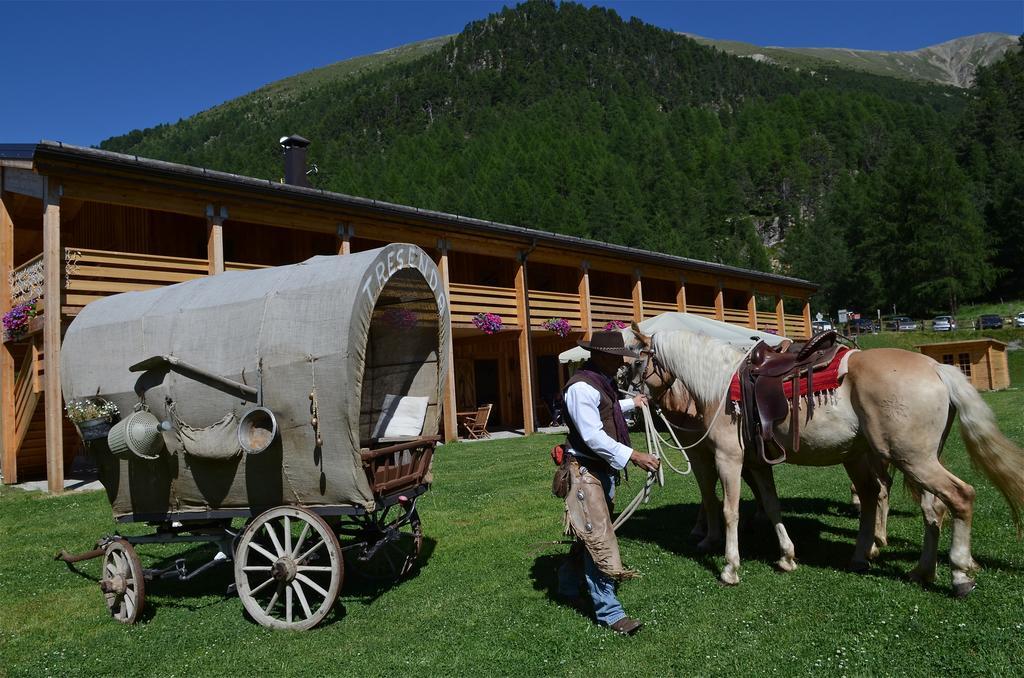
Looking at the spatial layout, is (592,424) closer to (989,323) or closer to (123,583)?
(123,583)

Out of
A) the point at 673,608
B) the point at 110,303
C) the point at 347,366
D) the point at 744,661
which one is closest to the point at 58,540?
the point at 110,303

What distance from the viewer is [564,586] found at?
201 inches

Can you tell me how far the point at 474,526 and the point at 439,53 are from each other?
557ft

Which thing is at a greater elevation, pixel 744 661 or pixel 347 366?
pixel 347 366

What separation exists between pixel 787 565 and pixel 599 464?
6.72 ft

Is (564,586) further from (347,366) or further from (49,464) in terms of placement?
(49,464)

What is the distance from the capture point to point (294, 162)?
64.7 feet

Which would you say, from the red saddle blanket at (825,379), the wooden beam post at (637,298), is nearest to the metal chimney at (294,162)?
the wooden beam post at (637,298)

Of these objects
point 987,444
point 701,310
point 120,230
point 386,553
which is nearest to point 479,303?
point 120,230

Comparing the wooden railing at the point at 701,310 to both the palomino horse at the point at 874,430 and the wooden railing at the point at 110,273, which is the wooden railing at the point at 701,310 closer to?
the wooden railing at the point at 110,273

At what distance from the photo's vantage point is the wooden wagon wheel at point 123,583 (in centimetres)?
525

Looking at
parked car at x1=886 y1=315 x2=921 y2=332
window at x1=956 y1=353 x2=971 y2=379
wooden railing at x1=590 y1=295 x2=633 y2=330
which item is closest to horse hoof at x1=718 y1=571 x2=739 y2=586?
wooden railing at x1=590 y1=295 x2=633 y2=330

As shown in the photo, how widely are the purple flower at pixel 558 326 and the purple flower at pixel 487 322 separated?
2094 millimetres

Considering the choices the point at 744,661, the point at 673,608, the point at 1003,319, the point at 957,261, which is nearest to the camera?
the point at 744,661
